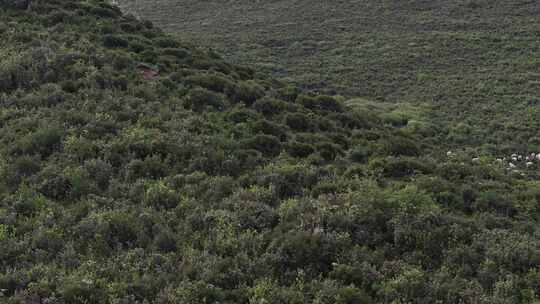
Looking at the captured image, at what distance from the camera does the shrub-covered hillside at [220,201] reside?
7.68 metres

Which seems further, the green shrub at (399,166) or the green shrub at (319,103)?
the green shrub at (319,103)

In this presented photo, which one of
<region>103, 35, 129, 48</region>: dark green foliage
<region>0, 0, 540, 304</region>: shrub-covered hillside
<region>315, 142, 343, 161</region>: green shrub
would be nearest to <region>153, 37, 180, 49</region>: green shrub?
<region>103, 35, 129, 48</region>: dark green foliage

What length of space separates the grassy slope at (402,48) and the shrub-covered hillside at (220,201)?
12.2 metres

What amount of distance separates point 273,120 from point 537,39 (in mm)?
28637

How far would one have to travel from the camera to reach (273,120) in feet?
49.7

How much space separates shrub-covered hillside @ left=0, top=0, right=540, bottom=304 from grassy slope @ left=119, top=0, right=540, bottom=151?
1218 centimetres

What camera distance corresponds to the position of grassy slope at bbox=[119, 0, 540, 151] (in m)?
28.1

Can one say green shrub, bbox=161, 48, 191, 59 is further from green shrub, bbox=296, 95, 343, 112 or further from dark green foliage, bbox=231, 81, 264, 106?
green shrub, bbox=296, 95, 343, 112

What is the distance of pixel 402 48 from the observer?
37.4 meters

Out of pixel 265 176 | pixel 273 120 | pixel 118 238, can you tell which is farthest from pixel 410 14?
pixel 118 238

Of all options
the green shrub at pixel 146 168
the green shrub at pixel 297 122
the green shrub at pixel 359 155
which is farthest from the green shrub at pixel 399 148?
the green shrub at pixel 146 168

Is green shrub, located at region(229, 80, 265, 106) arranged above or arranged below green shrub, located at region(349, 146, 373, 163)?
above

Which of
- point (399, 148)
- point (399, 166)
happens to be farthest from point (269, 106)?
point (399, 166)

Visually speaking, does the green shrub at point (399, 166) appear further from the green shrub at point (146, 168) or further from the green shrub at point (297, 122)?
the green shrub at point (146, 168)
